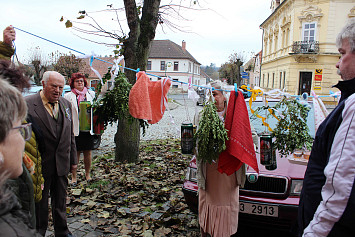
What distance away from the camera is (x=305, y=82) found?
102ft

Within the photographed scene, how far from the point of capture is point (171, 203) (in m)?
4.64

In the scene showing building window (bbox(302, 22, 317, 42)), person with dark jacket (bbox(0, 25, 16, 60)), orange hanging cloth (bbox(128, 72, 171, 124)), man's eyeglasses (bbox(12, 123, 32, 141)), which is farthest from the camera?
building window (bbox(302, 22, 317, 42))

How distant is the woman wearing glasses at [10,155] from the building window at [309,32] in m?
33.6

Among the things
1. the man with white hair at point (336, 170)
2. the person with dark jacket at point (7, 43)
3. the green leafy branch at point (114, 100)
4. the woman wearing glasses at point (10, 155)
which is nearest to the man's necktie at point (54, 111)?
the person with dark jacket at point (7, 43)

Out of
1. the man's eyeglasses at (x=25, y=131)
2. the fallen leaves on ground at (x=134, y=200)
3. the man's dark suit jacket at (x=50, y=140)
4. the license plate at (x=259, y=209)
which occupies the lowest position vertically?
the fallen leaves on ground at (x=134, y=200)

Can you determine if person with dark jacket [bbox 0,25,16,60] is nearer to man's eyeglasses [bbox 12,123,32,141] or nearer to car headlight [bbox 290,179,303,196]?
man's eyeglasses [bbox 12,123,32,141]

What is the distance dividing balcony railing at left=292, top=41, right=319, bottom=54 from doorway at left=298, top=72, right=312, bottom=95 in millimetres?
2628

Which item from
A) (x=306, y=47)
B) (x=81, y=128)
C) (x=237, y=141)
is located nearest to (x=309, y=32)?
(x=306, y=47)

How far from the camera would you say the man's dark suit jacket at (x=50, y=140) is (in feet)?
10.7

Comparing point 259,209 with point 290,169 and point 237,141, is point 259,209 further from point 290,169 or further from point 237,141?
point 237,141

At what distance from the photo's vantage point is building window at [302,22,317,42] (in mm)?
29688

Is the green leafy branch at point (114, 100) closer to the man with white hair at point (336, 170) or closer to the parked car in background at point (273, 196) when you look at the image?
the parked car in background at point (273, 196)

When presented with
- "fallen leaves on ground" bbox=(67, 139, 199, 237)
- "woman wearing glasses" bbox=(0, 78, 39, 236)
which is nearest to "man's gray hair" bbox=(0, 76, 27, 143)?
"woman wearing glasses" bbox=(0, 78, 39, 236)

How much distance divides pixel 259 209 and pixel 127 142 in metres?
3.98
